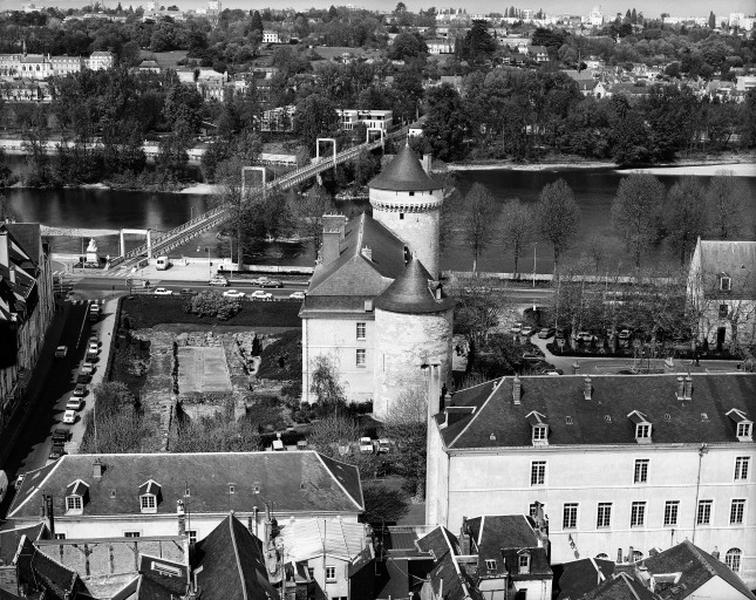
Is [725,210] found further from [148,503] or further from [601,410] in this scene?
[148,503]

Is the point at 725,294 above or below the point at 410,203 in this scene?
below

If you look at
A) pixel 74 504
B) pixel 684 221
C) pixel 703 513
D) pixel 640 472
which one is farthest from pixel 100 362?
pixel 684 221

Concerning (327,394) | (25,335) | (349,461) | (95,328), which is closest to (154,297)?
(95,328)

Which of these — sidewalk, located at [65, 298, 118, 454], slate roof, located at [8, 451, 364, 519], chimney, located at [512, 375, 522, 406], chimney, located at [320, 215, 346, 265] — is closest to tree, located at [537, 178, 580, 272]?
chimney, located at [320, 215, 346, 265]

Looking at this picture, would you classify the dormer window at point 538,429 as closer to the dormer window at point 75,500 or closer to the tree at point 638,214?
the dormer window at point 75,500

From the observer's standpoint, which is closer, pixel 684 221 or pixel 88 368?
pixel 88 368

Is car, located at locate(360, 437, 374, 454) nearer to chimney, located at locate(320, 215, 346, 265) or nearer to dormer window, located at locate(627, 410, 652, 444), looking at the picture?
dormer window, located at locate(627, 410, 652, 444)
